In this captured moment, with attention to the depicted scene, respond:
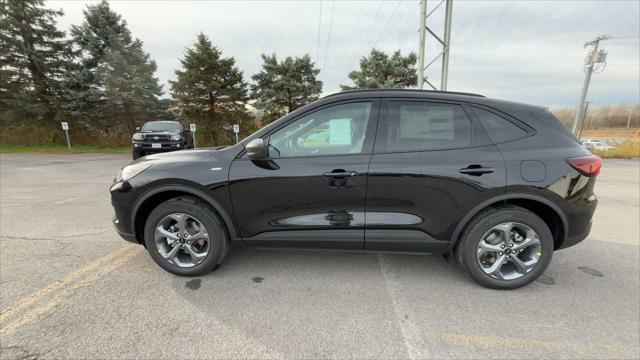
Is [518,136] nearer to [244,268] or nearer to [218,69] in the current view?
[244,268]

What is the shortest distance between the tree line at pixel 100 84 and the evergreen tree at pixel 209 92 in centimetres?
7

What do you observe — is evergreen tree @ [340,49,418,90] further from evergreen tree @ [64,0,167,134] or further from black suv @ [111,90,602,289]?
black suv @ [111,90,602,289]

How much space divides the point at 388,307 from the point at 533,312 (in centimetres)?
117

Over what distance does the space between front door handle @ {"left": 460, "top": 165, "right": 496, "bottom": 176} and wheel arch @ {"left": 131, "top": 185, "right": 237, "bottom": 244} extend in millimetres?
2152

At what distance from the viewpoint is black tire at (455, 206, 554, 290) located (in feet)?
8.25

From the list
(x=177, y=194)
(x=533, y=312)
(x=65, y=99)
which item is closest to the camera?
(x=533, y=312)

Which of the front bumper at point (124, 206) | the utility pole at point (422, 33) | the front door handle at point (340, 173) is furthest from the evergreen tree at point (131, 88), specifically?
the front door handle at point (340, 173)

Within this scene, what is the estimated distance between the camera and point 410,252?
261 cm

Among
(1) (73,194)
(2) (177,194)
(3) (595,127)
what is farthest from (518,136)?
(3) (595,127)

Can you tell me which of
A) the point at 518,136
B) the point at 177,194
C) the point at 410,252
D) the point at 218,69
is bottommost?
the point at 410,252

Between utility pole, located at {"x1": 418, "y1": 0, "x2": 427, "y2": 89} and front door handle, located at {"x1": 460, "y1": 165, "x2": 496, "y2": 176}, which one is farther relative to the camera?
utility pole, located at {"x1": 418, "y1": 0, "x2": 427, "y2": 89}

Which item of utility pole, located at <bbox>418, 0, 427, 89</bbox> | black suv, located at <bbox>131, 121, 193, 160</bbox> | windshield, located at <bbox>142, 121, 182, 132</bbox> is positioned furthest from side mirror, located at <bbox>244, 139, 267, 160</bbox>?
windshield, located at <bbox>142, 121, 182, 132</bbox>

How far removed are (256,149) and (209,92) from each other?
2071cm

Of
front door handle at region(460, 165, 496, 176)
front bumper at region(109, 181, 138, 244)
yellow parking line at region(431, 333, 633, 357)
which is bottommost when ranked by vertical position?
yellow parking line at region(431, 333, 633, 357)
